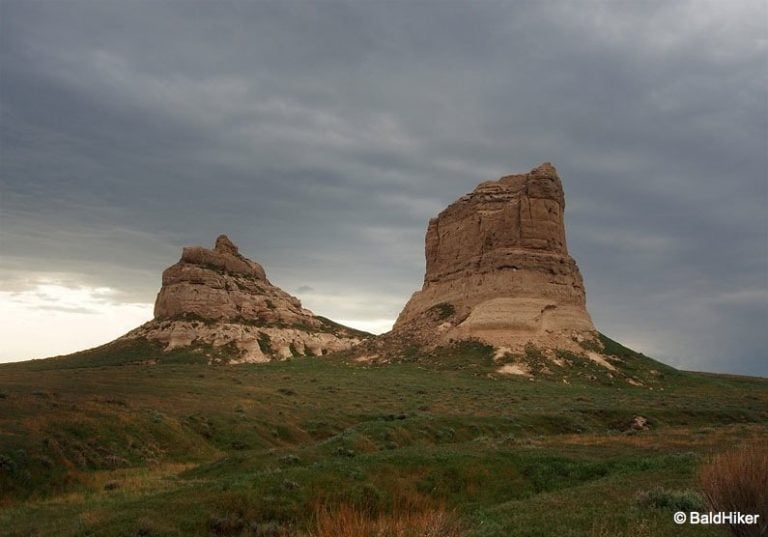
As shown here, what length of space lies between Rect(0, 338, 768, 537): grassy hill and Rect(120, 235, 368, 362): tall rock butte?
54.8m

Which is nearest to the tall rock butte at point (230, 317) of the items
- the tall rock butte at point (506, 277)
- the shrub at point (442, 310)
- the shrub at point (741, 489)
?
the tall rock butte at point (506, 277)

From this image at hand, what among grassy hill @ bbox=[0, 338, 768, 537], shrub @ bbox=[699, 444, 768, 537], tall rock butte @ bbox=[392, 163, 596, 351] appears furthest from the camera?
tall rock butte @ bbox=[392, 163, 596, 351]

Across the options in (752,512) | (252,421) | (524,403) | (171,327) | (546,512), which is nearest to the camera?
(752,512)

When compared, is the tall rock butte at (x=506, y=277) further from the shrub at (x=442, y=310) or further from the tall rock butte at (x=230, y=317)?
A: the tall rock butte at (x=230, y=317)

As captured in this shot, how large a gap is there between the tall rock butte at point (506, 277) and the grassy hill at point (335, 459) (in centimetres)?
3138

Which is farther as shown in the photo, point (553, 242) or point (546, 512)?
point (553, 242)

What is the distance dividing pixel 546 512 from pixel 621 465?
957 centimetres

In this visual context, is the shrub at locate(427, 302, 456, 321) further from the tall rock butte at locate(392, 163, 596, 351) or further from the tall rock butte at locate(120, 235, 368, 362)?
the tall rock butte at locate(120, 235, 368, 362)

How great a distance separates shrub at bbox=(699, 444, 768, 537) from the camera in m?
7.81

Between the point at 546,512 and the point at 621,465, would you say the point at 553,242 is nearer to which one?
the point at 621,465

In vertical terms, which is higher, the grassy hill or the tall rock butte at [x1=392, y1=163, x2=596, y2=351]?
the tall rock butte at [x1=392, y1=163, x2=596, y2=351]

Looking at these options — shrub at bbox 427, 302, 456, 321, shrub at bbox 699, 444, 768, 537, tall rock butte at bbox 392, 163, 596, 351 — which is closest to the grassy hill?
shrub at bbox 699, 444, 768, 537

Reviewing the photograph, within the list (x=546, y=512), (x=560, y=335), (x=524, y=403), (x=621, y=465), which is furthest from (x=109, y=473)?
(x=560, y=335)

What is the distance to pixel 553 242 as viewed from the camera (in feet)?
329
